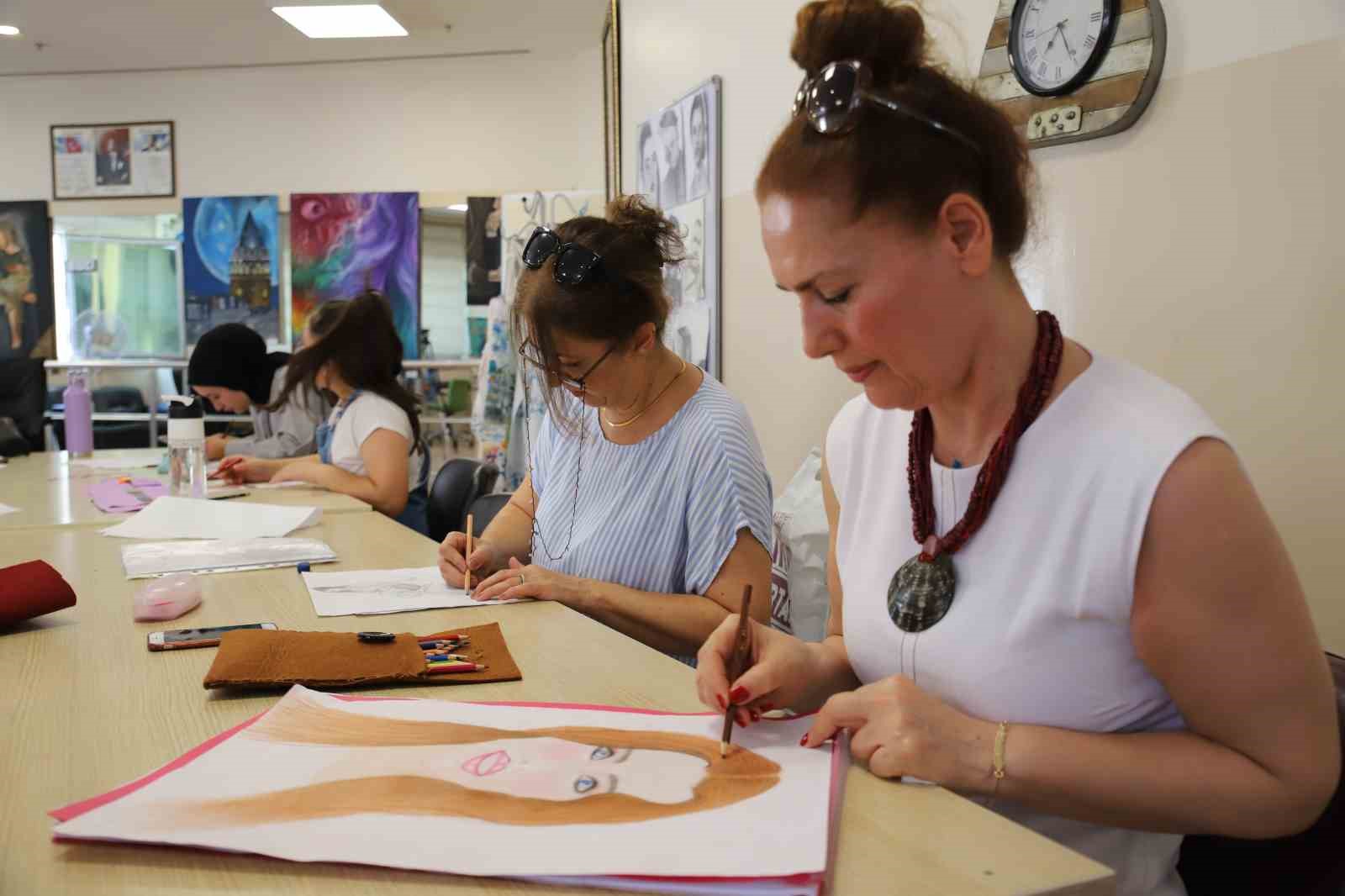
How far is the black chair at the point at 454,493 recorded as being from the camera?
9.91ft

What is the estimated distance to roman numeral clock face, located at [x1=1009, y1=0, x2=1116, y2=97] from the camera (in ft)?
5.69

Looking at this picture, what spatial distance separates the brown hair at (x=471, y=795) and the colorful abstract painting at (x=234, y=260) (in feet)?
22.1

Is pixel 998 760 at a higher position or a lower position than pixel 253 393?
lower

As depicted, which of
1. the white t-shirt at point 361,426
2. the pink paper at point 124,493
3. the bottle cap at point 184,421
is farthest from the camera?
the white t-shirt at point 361,426

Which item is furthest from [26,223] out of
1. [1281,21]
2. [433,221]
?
[1281,21]

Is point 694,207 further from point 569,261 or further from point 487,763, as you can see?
point 487,763

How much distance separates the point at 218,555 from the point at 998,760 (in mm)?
1547

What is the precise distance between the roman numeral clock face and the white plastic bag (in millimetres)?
957

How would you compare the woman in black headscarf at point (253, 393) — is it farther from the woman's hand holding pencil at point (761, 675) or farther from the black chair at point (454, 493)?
the woman's hand holding pencil at point (761, 675)

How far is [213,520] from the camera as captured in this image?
235 cm

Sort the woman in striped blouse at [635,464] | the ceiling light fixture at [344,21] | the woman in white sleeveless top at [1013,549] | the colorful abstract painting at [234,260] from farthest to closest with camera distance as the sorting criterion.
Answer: the colorful abstract painting at [234,260] → the ceiling light fixture at [344,21] → the woman in striped blouse at [635,464] → the woman in white sleeveless top at [1013,549]

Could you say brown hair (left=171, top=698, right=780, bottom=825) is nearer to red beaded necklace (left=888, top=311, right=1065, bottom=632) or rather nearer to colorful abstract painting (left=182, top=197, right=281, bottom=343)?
red beaded necklace (left=888, top=311, right=1065, bottom=632)

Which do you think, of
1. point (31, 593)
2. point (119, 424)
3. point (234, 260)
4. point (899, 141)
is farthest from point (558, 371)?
point (119, 424)

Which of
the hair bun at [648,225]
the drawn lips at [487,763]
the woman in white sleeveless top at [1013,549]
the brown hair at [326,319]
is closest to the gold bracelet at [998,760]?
the woman in white sleeveless top at [1013,549]
